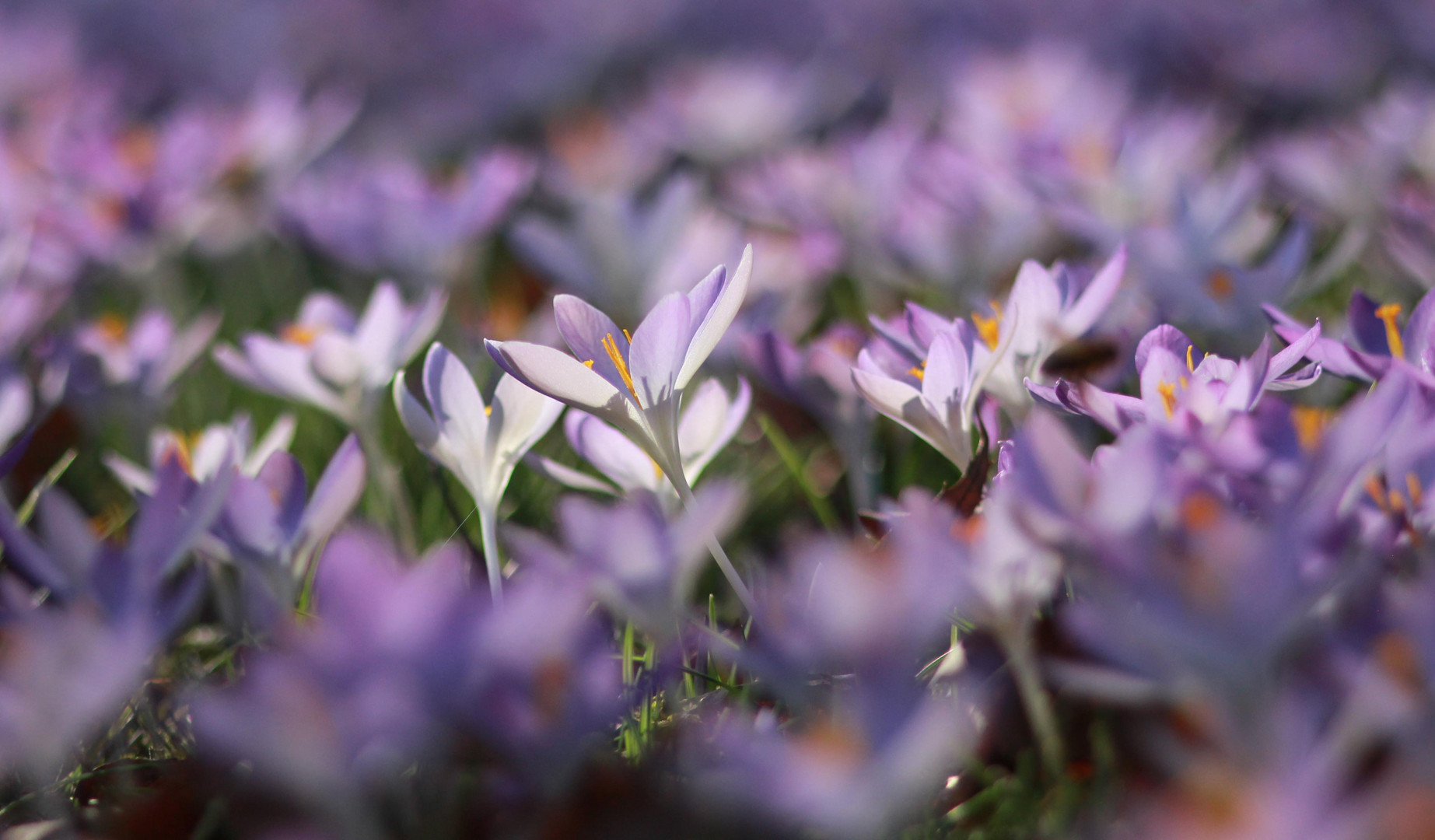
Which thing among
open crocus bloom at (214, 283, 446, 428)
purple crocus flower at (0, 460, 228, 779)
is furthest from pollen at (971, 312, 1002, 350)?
purple crocus flower at (0, 460, 228, 779)

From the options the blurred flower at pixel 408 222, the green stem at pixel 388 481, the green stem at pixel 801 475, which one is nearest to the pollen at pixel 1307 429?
the green stem at pixel 801 475

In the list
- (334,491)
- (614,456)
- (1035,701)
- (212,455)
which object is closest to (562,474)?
(614,456)

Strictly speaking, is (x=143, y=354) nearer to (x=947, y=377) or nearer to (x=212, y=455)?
(x=212, y=455)

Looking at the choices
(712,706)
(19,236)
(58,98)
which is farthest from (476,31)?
(712,706)

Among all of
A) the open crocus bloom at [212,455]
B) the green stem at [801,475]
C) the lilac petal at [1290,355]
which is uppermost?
the lilac petal at [1290,355]

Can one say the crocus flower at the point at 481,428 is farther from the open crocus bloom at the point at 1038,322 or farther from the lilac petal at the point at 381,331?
the open crocus bloom at the point at 1038,322

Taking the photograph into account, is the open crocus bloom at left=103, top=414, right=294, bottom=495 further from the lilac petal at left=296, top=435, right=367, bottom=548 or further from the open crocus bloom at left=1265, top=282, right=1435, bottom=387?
the open crocus bloom at left=1265, top=282, right=1435, bottom=387
